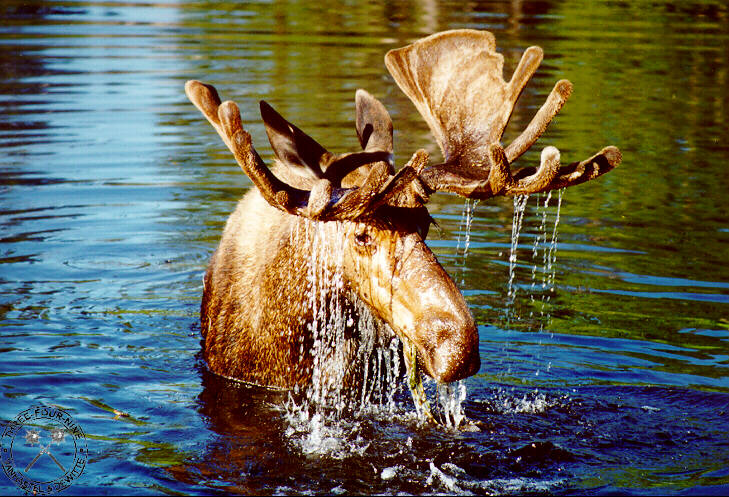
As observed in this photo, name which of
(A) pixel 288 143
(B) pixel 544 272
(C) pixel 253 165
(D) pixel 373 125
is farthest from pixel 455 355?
(B) pixel 544 272

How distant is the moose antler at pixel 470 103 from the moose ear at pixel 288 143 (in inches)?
27.1

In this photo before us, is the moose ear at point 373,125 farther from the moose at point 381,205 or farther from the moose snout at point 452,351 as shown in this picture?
the moose snout at point 452,351

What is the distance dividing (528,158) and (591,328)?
4814mm

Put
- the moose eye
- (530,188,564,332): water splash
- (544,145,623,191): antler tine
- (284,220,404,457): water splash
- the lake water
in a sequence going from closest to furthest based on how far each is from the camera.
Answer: (544,145,623,191): antler tine, the moose eye, the lake water, (284,220,404,457): water splash, (530,188,564,332): water splash

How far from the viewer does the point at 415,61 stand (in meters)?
6.11

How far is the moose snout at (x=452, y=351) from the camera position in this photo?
16.5 ft

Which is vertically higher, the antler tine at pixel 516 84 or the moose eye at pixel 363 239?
the antler tine at pixel 516 84

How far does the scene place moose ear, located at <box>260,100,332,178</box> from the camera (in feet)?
19.0

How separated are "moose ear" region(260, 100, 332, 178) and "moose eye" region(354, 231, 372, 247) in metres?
0.50

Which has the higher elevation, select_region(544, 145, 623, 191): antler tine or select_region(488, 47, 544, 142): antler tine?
select_region(488, 47, 544, 142): antler tine

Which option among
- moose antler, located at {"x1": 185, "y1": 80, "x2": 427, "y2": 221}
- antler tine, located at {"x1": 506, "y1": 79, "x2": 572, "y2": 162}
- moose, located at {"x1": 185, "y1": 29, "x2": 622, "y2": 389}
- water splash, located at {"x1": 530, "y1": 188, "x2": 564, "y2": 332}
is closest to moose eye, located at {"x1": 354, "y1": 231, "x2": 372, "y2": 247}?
moose, located at {"x1": 185, "y1": 29, "x2": 622, "y2": 389}

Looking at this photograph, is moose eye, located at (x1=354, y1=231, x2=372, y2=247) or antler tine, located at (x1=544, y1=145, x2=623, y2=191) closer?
antler tine, located at (x1=544, y1=145, x2=623, y2=191)

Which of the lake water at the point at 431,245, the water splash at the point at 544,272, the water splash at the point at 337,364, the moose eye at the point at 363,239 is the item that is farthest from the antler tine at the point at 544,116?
the water splash at the point at 544,272

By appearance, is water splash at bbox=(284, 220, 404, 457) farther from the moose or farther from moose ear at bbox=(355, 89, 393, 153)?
moose ear at bbox=(355, 89, 393, 153)
